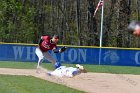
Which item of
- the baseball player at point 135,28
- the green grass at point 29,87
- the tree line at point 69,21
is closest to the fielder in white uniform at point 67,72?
the green grass at point 29,87

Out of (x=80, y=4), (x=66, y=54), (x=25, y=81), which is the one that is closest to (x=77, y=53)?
(x=66, y=54)

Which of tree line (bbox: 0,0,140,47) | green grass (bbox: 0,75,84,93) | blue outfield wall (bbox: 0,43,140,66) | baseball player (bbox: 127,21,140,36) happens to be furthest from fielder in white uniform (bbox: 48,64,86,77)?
tree line (bbox: 0,0,140,47)

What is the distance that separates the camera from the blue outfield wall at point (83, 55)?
2633 centimetres

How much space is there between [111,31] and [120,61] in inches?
1094

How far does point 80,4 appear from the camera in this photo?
5928cm

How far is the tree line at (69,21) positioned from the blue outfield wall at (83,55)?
22.5m

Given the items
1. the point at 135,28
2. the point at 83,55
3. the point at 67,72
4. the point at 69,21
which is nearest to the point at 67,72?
the point at 67,72

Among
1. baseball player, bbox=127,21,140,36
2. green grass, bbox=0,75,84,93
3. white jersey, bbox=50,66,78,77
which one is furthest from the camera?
white jersey, bbox=50,66,78,77

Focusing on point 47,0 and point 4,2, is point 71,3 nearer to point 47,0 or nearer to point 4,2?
point 47,0

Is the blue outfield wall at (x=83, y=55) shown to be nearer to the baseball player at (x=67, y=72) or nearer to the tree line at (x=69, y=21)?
the baseball player at (x=67, y=72)

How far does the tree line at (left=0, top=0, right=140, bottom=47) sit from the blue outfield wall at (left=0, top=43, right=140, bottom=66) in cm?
2253

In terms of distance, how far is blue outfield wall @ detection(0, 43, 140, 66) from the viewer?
1037 inches

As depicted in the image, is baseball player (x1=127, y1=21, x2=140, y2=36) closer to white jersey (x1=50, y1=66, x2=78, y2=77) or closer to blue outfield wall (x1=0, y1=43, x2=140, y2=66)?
white jersey (x1=50, y1=66, x2=78, y2=77)

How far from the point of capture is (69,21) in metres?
59.7
